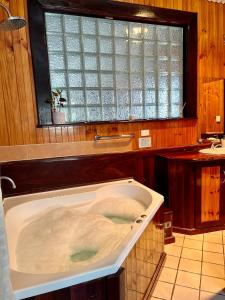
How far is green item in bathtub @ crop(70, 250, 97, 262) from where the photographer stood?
1.55 meters

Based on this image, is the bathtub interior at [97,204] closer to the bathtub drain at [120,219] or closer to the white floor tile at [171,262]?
the bathtub drain at [120,219]

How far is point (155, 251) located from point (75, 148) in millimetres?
1232

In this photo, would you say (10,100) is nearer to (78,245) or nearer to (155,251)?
(78,245)

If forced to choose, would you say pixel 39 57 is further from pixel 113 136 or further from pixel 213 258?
pixel 213 258

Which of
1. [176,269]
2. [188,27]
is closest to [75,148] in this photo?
[176,269]

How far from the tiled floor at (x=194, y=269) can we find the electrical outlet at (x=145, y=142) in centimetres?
102

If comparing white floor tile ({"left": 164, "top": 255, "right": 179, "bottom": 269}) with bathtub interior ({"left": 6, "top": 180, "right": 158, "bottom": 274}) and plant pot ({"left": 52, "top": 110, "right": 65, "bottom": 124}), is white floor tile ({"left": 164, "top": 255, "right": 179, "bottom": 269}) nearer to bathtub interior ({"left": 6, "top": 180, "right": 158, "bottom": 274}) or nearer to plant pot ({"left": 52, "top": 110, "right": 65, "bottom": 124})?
bathtub interior ({"left": 6, "top": 180, "right": 158, "bottom": 274})

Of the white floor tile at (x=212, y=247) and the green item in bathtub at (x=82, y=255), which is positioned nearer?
the green item in bathtub at (x=82, y=255)

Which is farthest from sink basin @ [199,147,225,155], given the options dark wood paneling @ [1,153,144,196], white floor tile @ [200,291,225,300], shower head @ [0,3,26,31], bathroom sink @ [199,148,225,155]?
shower head @ [0,3,26,31]

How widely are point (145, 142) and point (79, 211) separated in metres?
1.07

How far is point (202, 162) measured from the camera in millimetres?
2291

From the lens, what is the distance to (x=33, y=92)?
Answer: 215cm

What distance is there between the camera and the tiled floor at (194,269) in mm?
1582

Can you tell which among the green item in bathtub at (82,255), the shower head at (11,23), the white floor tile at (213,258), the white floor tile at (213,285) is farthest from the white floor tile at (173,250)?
the shower head at (11,23)
